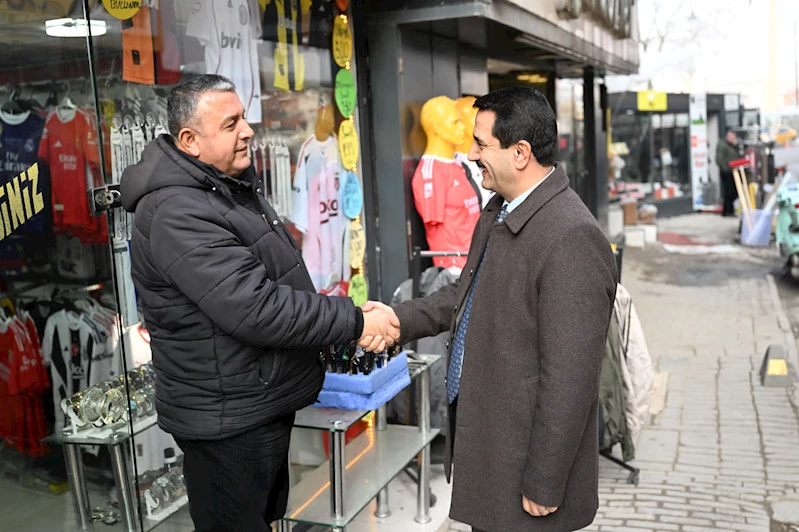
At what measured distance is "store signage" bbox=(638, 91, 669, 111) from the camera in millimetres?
19891

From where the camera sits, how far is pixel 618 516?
4.43m

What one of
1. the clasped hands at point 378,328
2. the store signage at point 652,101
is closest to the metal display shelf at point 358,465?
the clasped hands at point 378,328

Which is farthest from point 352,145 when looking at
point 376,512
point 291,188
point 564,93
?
point 564,93

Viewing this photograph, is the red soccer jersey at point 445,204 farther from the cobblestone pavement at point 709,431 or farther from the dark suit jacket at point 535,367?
the dark suit jacket at point 535,367

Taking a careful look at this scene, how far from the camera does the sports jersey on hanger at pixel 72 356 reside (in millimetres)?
3018

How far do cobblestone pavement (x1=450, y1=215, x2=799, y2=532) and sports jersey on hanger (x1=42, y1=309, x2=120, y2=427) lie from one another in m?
2.13

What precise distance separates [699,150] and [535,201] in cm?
2058

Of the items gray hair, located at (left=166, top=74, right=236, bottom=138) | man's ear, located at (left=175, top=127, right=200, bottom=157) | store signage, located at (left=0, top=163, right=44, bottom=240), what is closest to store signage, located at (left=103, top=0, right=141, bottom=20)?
store signage, located at (left=0, top=163, right=44, bottom=240)

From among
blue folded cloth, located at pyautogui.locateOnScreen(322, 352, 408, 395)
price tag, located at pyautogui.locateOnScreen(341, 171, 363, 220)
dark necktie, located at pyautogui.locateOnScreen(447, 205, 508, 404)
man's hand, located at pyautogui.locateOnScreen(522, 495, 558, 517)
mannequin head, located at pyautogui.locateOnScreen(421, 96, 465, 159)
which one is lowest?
man's hand, located at pyautogui.locateOnScreen(522, 495, 558, 517)

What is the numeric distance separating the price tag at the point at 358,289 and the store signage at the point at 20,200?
248cm

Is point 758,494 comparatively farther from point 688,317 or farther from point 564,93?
point 564,93

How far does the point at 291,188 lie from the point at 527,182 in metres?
2.21

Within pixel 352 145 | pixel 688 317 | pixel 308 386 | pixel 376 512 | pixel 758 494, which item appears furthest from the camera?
pixel 688 317

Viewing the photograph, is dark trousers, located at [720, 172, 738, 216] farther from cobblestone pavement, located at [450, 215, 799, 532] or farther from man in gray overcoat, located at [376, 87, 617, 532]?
man in gray overcoat, located at [376, 87, 617, 532]
